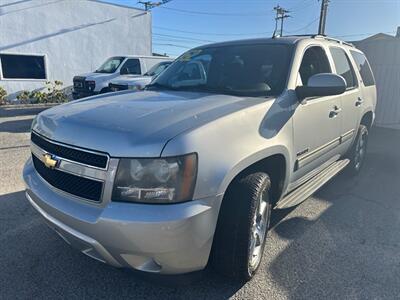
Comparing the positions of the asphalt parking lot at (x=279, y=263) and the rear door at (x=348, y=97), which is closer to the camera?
the asphalt parking lot at (x=279, y=263)

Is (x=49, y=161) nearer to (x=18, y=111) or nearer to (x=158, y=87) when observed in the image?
(x=158, y=87)

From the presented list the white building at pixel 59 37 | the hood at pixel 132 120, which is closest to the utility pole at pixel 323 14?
the white building at pixel 59 37

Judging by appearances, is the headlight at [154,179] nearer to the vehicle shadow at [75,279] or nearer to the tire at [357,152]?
the vehicle shadow at [75,279]

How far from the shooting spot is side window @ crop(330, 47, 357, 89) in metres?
4.15

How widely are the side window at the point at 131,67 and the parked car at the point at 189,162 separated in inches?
354

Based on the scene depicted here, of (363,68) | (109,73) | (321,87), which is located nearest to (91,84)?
(109,73)

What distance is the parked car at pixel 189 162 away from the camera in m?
1.99

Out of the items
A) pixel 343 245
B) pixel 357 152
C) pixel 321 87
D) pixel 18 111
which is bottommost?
pixel 18 111

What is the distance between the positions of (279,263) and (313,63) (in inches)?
85.0

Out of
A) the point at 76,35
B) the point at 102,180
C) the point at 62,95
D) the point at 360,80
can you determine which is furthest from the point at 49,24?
the point at 102,180

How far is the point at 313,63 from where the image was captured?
368 cm

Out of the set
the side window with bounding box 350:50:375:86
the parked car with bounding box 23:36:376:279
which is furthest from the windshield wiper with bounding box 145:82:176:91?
the side window with bounding box 350:50:375:86

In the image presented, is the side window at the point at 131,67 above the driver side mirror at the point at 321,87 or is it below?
below

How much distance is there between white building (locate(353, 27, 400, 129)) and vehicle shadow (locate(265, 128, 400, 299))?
209 inches
